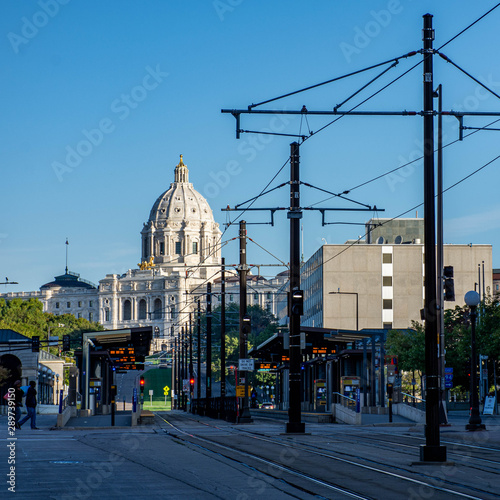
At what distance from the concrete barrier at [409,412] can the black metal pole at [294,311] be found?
453 inches

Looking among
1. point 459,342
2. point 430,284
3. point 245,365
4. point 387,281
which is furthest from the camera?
point 387,281

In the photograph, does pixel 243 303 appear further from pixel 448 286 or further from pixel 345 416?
pixel 448 286

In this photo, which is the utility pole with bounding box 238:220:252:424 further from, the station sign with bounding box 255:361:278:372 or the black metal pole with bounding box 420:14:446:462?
the black metal pole with bounding box 420:14:446:462

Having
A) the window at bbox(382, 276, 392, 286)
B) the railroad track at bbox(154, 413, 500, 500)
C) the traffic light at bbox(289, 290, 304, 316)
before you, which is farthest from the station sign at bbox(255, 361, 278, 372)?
the window at bbox(382, 276, 392, 286)

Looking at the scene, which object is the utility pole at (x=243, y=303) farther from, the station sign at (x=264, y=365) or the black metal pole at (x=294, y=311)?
the station sign at (x=264, y=365)

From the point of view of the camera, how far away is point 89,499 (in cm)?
1206

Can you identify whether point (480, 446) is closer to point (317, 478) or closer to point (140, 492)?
point (317, 478)

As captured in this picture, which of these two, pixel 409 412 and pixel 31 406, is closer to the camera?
pixel 31 406

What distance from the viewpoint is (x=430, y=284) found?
18.0 meters

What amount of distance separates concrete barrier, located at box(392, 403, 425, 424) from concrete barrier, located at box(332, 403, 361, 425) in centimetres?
300

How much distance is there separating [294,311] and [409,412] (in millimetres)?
15257

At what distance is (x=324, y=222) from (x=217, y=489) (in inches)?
720

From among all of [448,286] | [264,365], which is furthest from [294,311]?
[264,365]

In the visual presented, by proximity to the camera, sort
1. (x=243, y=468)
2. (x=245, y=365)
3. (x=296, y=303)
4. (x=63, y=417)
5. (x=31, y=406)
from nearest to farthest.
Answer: (x=243, y=468) → (x=296, y=303) → (x=31, y=406) → (x=63, y=417) → (x=245, y=365)
